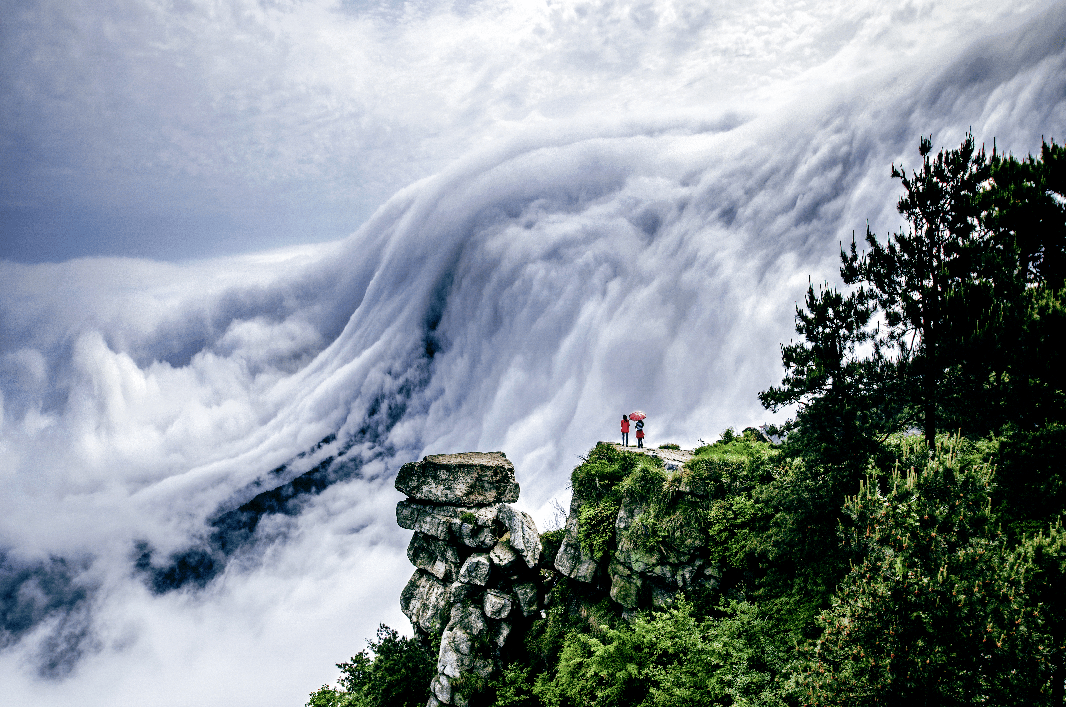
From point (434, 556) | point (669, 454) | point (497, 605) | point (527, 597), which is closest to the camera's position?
point (497, 605)

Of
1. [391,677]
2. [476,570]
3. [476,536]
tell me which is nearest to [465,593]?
[476,570]

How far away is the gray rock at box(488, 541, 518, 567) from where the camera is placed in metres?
22.5

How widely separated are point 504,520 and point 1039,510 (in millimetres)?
18026

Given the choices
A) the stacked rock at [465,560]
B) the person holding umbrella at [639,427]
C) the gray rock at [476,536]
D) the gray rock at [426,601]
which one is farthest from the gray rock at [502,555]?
the person holding umbrella at [639,427]

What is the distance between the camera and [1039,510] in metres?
12.4

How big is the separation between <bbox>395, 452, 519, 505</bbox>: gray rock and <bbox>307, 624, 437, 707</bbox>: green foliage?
7.17m

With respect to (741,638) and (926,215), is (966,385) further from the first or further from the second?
(741,638)

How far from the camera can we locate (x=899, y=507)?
31.8ft

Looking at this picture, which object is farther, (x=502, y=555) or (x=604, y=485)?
(x=502, y=555)

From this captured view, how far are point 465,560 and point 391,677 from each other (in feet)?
20.7

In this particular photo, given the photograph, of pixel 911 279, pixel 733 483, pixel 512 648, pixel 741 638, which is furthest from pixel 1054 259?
pixel 512 648

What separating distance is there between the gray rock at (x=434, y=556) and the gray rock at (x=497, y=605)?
10.3 ft

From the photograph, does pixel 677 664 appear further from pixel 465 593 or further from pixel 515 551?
pixel 465 593

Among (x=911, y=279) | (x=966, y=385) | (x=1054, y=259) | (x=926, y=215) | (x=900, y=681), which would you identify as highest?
(x=926, y=215)
